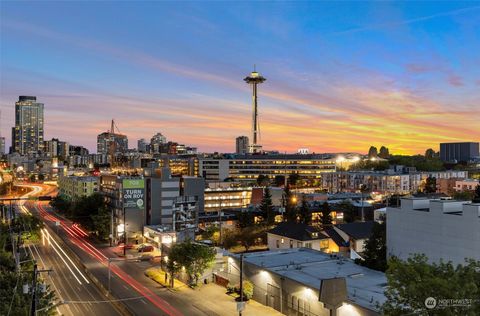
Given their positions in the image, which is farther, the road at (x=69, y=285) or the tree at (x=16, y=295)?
the road at (x=69, y=285)

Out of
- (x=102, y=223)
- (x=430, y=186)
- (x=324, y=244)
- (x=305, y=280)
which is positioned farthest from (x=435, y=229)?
(x=430, y=186)

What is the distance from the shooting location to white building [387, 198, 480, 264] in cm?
3581

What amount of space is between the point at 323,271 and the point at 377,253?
663 cm

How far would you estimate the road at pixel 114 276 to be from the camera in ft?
126

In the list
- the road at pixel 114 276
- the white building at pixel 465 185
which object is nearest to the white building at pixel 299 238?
the road at pixel 114 276

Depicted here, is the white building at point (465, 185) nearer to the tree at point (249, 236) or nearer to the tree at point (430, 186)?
the tree at point (430, 186)

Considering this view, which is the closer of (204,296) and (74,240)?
(204,296)

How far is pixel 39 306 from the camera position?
24969 mm

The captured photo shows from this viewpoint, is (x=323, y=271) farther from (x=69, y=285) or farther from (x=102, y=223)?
(x=102, y=223)

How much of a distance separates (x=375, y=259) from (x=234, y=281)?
564 inches

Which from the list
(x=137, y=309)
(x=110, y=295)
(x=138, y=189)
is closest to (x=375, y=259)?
(x=137, y=309)

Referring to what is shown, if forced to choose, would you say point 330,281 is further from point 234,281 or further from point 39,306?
point 234,281

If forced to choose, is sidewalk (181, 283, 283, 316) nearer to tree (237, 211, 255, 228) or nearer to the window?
the window

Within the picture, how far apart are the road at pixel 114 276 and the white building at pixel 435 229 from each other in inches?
827
